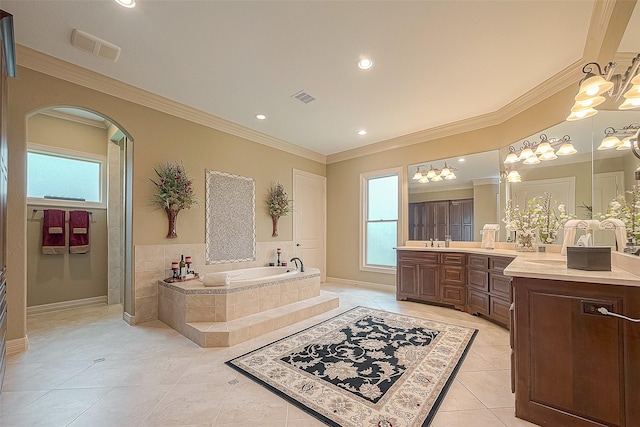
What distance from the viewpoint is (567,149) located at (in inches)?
117

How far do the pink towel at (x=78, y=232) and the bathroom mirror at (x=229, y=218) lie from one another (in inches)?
77.2

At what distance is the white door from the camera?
5.54 metres

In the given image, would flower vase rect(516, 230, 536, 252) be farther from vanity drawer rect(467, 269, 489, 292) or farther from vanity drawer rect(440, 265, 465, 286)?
vanity drawer rect(440, 265, 465, 286)

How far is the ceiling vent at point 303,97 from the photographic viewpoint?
3.40 m

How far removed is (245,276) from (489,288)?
3.49 metres

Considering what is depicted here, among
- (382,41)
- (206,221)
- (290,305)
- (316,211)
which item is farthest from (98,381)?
(316,211)

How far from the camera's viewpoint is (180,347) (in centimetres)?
264

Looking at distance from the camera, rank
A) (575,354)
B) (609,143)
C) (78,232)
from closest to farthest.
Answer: (575,354)
(609,143)
(78,232)

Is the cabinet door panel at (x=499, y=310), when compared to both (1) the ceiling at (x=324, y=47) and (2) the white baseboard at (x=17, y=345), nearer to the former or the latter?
(1) the ceiling at (x=324, y=47)

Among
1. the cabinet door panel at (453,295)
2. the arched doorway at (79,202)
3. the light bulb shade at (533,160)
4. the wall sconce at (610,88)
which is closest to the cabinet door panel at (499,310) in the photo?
the cabinet door panel at (453,295)

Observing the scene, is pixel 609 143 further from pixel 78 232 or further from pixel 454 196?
pixel 78 232

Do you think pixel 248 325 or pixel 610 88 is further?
pixel 248 325

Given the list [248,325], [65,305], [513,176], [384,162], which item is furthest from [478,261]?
[65,305]

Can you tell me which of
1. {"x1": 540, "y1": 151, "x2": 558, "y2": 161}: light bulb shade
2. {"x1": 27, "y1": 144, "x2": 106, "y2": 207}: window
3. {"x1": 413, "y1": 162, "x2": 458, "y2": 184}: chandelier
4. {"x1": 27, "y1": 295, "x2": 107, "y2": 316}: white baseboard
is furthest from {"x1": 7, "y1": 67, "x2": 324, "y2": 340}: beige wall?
{"x1": 540, "y1": 151, "x2": 558, "y2": 161}: light bulb shade
